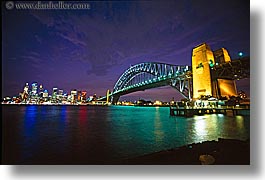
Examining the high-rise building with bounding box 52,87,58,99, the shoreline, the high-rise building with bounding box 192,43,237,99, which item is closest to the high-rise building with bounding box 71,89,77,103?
the high-rise building with bounding box 52,87,58,99

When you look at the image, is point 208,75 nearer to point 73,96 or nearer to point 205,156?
point 205,156

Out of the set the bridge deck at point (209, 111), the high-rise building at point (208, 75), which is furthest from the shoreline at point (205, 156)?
the high-rise building at point (208, 75)

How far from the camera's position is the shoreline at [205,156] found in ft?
7.57

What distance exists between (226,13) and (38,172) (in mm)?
2788

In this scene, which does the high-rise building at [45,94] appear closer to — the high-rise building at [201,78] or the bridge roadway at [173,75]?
the bridge roadway at [173,75]

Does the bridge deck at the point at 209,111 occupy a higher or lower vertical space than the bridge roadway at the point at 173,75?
lower

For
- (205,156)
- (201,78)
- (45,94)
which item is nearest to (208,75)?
(201,78)

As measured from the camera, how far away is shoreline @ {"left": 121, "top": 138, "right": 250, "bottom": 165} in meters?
2.31

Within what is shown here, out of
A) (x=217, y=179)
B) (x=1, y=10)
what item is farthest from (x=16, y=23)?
(x=217, y=179)

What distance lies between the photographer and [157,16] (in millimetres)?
2646

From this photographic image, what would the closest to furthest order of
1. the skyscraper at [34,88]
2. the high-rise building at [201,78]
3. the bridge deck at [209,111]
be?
1. the bridge deck at [209,111]
2. the skyscraper at [34,88]
3. the high-rise building at [201,78]

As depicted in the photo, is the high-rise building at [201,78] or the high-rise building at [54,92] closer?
the high-rise building at [54,92]

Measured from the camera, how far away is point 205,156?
91.9 inches

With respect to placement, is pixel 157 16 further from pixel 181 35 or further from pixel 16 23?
pixel 16 23
